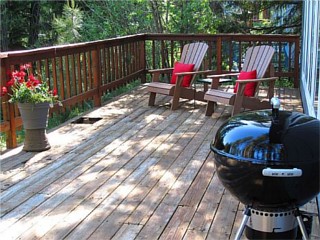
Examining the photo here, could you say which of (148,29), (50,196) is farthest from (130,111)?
(148,29)

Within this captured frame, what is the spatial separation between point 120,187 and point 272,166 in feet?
6.42

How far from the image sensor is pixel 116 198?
3.40 meters

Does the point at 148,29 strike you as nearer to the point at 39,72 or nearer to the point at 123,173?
the point at 39,72

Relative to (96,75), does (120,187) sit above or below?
below

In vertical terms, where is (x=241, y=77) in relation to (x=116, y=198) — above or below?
above

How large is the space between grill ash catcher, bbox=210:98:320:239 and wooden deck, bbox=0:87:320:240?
77 centimetres

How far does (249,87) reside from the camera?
19.4 ft

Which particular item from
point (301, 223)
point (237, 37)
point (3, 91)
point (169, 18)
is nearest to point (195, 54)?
point (237, 37)

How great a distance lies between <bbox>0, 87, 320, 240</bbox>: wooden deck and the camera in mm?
2900

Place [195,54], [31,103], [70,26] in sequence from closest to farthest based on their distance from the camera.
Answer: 1. [31,103]
2. [195,54]
3. [70,26]

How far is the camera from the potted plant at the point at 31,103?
453 cm

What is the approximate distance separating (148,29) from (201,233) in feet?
31.7

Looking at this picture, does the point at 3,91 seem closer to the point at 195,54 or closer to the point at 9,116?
the point at 9,116

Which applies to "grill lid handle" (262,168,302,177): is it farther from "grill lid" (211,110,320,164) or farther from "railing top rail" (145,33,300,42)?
"railing top rail" (145,33,300,42)
